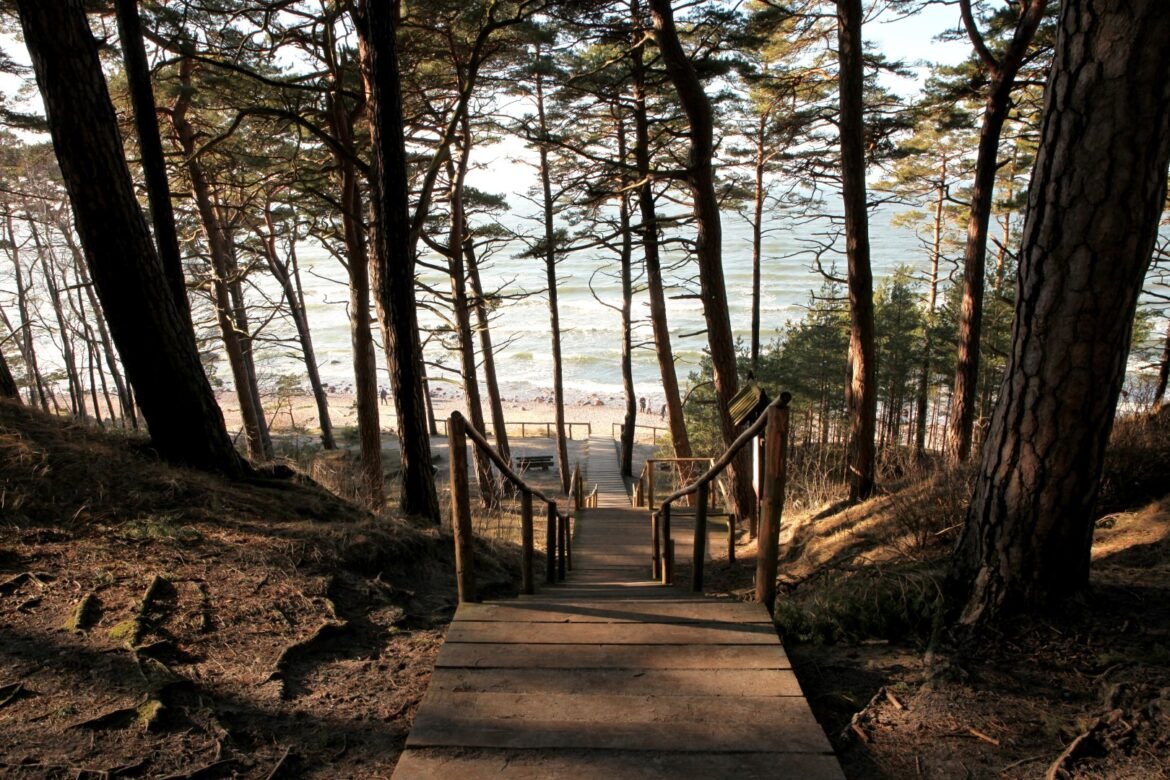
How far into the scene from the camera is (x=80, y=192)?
498 centimetres

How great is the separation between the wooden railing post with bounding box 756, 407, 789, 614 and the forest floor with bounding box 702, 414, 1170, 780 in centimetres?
25

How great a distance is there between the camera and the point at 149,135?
6.45 m

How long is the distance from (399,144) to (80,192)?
237 cm

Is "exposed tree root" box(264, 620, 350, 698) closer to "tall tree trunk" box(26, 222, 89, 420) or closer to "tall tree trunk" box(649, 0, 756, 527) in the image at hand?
"tall tree trunk" box(649, 0, 756, 527)

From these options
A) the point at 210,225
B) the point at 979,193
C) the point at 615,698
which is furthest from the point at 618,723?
the point at 210,225

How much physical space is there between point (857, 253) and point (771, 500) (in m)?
5.44

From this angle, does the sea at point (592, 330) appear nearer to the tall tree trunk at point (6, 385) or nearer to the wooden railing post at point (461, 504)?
the tall tree trunk at point (6, 385)

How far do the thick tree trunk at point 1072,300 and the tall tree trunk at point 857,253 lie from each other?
4962 mm

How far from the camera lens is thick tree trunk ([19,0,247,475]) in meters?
4.84

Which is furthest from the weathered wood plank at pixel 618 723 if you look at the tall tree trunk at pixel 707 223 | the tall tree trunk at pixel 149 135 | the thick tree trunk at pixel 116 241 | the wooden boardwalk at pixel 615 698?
the tall tree trunk at pixel 707 223

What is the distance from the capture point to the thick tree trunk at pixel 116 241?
4.84m

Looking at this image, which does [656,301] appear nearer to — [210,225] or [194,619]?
[210,225]

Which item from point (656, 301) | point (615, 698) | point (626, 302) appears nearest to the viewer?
point (615, 698)

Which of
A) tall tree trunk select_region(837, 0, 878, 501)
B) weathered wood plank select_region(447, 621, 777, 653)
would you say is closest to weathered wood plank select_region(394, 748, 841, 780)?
weathered wood plank select_region(447, 621, 777, 653)
